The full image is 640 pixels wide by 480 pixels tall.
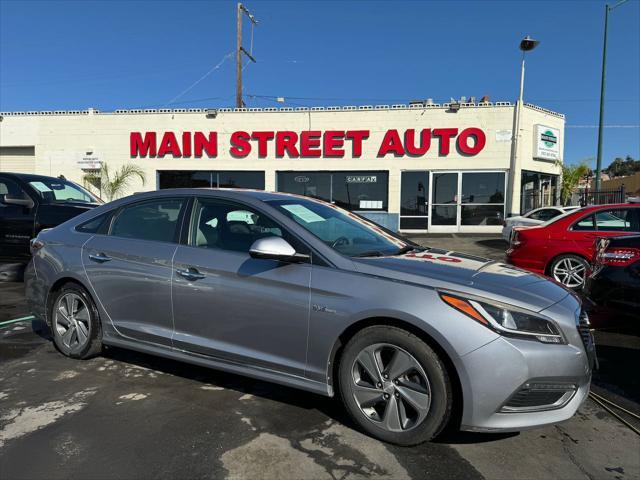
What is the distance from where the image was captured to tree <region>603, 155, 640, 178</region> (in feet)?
277

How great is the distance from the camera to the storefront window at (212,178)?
18.7 m

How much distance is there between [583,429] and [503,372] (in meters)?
1.03

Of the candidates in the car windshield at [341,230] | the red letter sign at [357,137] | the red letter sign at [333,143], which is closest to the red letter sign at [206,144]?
the red letter sign at [333,143]

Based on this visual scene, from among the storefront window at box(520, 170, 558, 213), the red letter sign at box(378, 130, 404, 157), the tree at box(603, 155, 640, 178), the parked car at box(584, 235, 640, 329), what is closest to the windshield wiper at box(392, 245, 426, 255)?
the parked car at box(584, 235, 640, 329)

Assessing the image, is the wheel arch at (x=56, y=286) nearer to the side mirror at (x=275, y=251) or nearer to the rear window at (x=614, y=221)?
the side mirror at (x=275, y=251)

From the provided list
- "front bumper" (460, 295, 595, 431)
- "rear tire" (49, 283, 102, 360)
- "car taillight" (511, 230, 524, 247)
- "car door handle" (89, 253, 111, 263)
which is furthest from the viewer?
"car taillight" (511, 230, 524, 247)

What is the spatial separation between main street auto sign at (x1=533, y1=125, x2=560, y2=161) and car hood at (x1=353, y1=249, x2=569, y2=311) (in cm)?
1621

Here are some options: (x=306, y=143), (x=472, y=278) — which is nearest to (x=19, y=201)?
(x=472, y=278)

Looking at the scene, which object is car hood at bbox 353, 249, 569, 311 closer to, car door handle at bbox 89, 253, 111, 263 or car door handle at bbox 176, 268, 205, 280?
car door handle at bbox 176, 268, 205, 280

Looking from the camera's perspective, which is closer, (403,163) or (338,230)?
(338,230)

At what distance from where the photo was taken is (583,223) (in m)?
7.73

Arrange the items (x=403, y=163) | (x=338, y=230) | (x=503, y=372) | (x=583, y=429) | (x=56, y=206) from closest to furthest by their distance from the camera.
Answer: (x=503, y=372), (x=583, y=429), (x=338, y=230), (x=56, y=206), (x=403, y=163)

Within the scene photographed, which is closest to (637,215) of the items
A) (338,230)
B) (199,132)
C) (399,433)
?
(338,230)

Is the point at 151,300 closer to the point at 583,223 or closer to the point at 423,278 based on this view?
the point at 423,278
